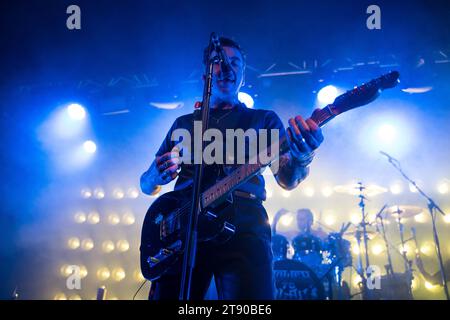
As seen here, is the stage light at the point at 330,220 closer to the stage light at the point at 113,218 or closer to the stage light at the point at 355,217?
the stage light at the point at 355,217

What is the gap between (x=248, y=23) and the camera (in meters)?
6.30

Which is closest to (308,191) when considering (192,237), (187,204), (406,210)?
(406,210)

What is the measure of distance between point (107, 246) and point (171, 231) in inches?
328

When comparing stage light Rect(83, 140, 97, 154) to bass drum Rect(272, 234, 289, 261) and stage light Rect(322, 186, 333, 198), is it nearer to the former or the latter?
bass drum Rect(272, 234, 289, 261)

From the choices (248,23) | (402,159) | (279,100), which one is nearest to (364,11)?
(248,23)

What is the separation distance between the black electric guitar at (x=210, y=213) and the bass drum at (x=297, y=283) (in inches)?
141

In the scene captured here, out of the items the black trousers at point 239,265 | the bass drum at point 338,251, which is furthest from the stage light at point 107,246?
the black trousers at point 239,265

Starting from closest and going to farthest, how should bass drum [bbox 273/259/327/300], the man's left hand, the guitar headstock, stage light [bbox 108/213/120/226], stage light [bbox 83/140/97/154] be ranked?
1. the man's left hand
2. the guitar headstock
3. bass drum [bbox 273/259/327/300]
4. stage light [bbox 83/140/97/154]
5. stage light [bbox 108/213/120/226]

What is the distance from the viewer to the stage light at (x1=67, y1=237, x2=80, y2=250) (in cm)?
937

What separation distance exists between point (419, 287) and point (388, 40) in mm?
6426

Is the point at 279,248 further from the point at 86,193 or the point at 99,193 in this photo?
the point at 86,193

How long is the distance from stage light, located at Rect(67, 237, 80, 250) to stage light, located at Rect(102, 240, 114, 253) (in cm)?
73

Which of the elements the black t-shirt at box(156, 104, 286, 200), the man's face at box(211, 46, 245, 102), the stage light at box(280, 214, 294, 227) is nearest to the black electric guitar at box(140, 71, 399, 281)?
the black t-shirt at box(156, 104, 286, 200)
